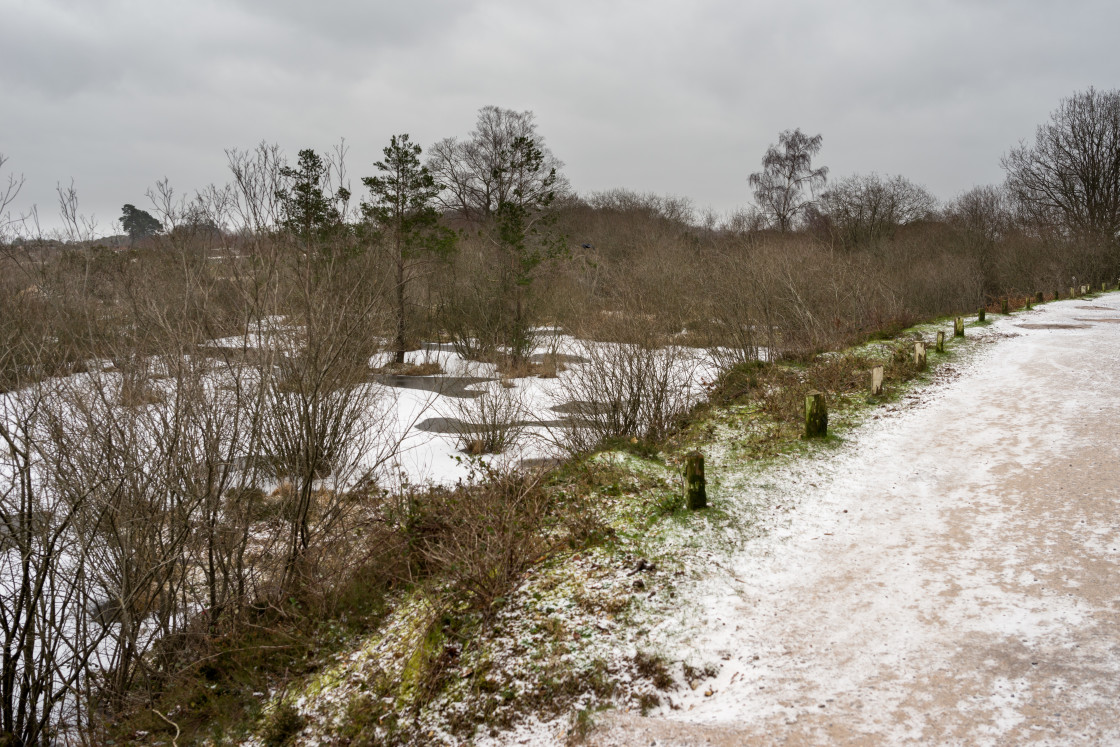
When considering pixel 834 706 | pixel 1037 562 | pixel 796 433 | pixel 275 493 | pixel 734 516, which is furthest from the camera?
pixel 796 433

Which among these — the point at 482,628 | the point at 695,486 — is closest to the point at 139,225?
the point at 482,628

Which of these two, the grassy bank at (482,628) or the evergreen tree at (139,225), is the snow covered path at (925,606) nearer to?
the grassy bank at (482,628)

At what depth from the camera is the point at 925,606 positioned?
413cm

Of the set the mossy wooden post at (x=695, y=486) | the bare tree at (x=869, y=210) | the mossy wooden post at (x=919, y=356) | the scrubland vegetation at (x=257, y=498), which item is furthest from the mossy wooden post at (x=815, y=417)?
the bare tree at (x=869, y=210)

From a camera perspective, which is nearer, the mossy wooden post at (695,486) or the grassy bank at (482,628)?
the grassy bank at (482,628)

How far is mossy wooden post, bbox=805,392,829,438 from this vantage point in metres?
7.75

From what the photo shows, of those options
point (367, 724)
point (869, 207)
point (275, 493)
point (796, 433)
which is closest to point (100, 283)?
point (275, 493)

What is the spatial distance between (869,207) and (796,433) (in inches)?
1154

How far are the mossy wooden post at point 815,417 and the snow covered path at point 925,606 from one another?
0.41 m

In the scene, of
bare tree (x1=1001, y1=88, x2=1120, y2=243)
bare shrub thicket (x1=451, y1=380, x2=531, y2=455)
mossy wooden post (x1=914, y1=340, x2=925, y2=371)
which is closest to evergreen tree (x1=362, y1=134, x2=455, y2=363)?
bare shrub thicket (x1=451, y1=380, x2=531, y2=455)

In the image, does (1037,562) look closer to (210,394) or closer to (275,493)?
(210,394)

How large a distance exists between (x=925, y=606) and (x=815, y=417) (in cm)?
389

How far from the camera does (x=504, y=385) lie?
935 centimetres

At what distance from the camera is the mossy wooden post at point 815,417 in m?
7.75
